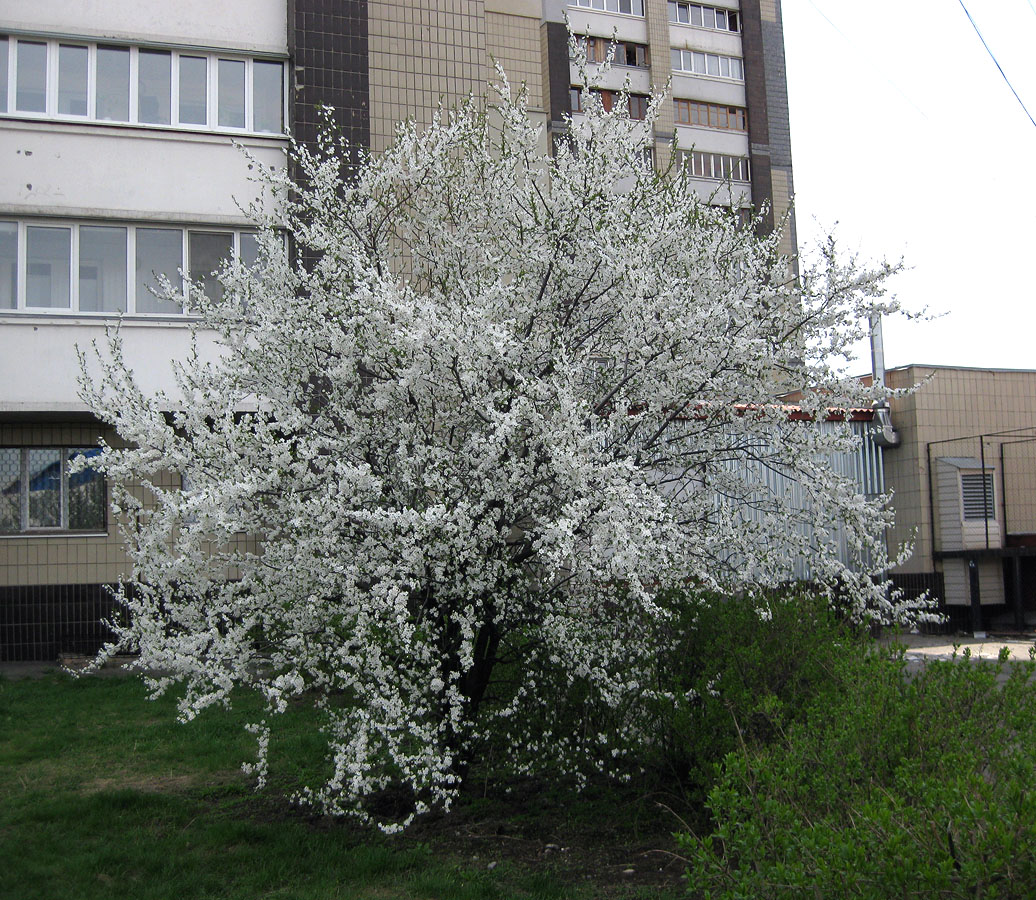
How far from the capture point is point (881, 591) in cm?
589

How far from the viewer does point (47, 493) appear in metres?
13.1

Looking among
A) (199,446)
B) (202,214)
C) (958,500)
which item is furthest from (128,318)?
(958,500)

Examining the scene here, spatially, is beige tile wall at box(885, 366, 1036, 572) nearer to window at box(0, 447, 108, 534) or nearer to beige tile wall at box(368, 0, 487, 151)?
beige tile wall at box(368, 0, 487, 151)

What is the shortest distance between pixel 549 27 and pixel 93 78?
24595 mm

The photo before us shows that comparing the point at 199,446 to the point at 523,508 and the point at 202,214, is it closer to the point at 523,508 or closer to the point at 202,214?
the point at 523,508

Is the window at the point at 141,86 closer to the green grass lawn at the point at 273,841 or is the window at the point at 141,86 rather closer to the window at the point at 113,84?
the window at the point at 113,84

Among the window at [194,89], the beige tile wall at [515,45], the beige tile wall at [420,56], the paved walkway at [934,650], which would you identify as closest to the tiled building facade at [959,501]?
the paved walkway at [934,650]

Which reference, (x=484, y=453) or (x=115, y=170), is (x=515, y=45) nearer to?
(x=115, y=170)

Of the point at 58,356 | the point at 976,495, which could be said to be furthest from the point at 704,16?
the point at 58,356

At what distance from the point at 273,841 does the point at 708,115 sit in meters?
38.7

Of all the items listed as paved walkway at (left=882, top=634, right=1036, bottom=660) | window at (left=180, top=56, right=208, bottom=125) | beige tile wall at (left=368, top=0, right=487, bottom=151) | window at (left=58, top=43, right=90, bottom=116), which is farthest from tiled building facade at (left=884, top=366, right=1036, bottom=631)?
window at (left=58, top=43, right=90, bottom=116)

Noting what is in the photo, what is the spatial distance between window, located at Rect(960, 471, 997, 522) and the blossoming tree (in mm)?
10472

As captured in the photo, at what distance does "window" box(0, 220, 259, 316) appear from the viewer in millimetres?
12555

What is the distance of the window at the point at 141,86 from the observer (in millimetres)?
12938
